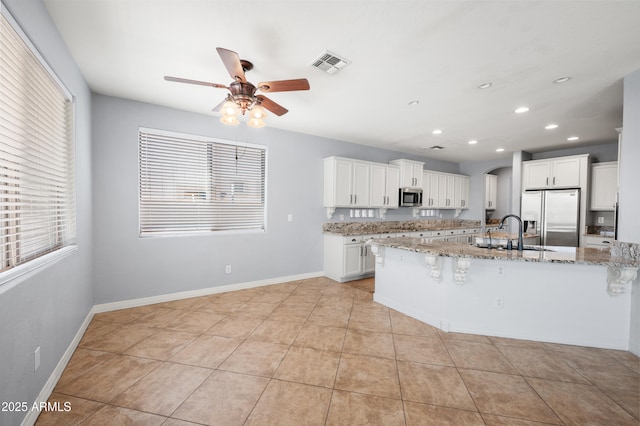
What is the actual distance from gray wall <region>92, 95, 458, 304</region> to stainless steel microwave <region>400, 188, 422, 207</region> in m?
1.74

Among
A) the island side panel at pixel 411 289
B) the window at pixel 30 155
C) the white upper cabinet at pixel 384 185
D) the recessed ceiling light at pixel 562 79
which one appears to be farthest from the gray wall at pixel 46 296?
the white upper cabinet at pixel 384 185

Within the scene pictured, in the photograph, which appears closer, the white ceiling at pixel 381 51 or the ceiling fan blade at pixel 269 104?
the white ceiling at pixel 381 51

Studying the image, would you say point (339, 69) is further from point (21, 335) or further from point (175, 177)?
point (21, 335)

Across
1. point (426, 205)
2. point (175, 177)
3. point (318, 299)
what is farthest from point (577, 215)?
point (175, 177)

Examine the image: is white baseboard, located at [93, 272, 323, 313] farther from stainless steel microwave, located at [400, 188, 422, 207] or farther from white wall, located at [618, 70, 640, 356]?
white wall, located at [618, 70, 640, 356]

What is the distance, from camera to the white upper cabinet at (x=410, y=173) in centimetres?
585

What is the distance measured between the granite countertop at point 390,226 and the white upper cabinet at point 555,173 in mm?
1941

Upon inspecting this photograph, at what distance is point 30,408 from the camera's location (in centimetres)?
159

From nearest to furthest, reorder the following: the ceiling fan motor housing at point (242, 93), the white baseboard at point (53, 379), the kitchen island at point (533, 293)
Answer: the white baseboard at point (53, 379), the ceiling fan motor housing at point (242, 93), the kitchen island at point (533, 293)

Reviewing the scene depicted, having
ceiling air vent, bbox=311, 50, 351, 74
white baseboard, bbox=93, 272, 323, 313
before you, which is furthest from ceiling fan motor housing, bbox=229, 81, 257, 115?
white baseboard, bbox=93, 272, 323, 313

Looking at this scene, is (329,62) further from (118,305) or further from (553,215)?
(553,215)

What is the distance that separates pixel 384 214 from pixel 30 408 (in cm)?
541

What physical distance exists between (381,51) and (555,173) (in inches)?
205

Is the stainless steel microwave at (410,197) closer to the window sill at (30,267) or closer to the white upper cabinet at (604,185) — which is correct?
the white upper cabinet at (604,185)
